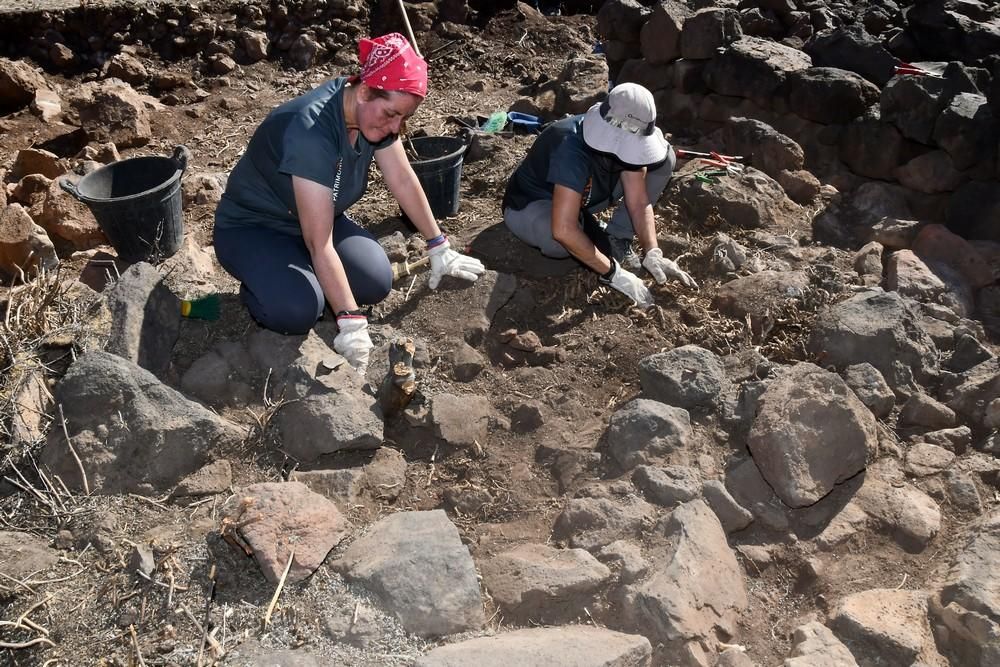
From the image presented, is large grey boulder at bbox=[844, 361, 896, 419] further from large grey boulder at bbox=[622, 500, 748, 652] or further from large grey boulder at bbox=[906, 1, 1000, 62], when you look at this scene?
large grey boulder at bbox=[906, 1, 1000, 62]

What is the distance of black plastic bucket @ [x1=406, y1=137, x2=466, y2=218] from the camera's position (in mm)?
4547

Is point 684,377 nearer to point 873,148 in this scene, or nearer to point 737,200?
point 737,200

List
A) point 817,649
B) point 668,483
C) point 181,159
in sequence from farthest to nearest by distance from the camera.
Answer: point 181,159 < point 668,483 < point 817,649

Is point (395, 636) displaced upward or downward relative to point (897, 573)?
upward

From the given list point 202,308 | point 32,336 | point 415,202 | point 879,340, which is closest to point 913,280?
point 879,340

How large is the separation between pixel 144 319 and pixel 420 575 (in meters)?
1.62

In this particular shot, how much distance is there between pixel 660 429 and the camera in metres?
3.14

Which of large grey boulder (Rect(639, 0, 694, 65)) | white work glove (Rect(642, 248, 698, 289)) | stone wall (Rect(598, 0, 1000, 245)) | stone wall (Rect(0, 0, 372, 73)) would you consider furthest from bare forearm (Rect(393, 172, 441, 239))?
stone wall (Rect(0, 0, 372, 73))

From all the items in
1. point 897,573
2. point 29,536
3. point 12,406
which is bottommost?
point 897,573

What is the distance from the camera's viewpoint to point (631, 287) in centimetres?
399

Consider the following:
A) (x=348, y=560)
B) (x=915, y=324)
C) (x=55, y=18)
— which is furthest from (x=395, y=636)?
(x=55, y=18)

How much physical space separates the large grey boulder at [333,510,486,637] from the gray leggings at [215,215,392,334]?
1.17m

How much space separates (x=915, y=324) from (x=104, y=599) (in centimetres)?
318

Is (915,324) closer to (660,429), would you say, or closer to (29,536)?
(660,429)
